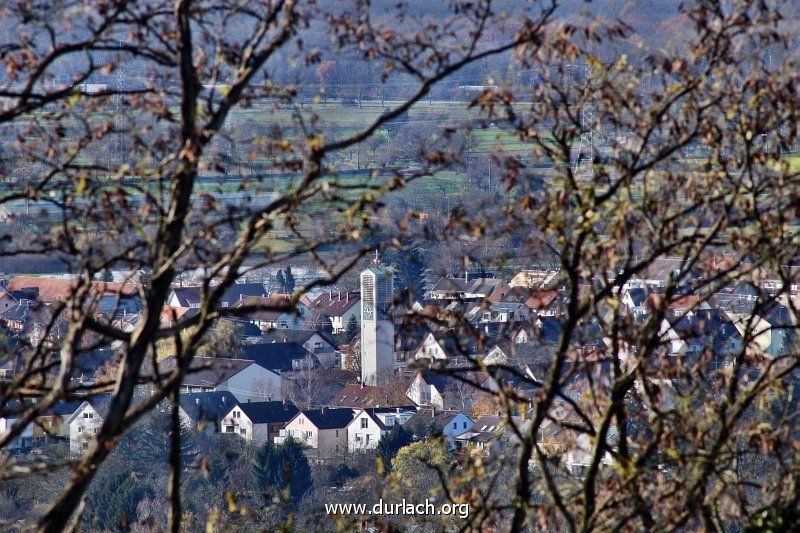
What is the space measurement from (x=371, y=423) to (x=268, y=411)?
3071mm

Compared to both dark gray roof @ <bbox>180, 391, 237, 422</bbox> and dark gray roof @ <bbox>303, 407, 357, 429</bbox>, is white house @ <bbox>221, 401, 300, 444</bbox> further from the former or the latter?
dark gray roof @ <bbox>303, 407, 357, 429</bbox>

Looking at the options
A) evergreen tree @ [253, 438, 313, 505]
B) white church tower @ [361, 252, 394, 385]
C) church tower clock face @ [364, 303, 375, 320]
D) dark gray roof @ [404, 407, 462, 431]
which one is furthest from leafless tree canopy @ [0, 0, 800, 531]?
church tower clock face @ [364, 303, 375, 320]

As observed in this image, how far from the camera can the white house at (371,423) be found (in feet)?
97.7

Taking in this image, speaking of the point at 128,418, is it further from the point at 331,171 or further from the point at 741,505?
the point at 741,505

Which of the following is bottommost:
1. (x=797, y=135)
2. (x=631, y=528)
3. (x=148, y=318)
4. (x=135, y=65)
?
(x=631, y=528)

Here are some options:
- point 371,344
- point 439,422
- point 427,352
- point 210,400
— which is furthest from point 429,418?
point 427,352

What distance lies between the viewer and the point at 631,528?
3676 millimetres

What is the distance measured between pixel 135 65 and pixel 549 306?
85.2 inches

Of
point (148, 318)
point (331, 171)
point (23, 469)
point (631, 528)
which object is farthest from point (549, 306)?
point (23, 469)

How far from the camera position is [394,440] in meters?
27.0

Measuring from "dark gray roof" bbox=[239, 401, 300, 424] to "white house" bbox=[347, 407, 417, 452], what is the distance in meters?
2.02

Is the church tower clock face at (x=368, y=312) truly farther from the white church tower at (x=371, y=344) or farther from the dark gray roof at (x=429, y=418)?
the dark gray roof at (x=429, y=418)

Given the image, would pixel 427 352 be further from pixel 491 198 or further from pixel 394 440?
pixel 394 440

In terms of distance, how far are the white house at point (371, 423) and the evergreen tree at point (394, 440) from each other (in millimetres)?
1588
